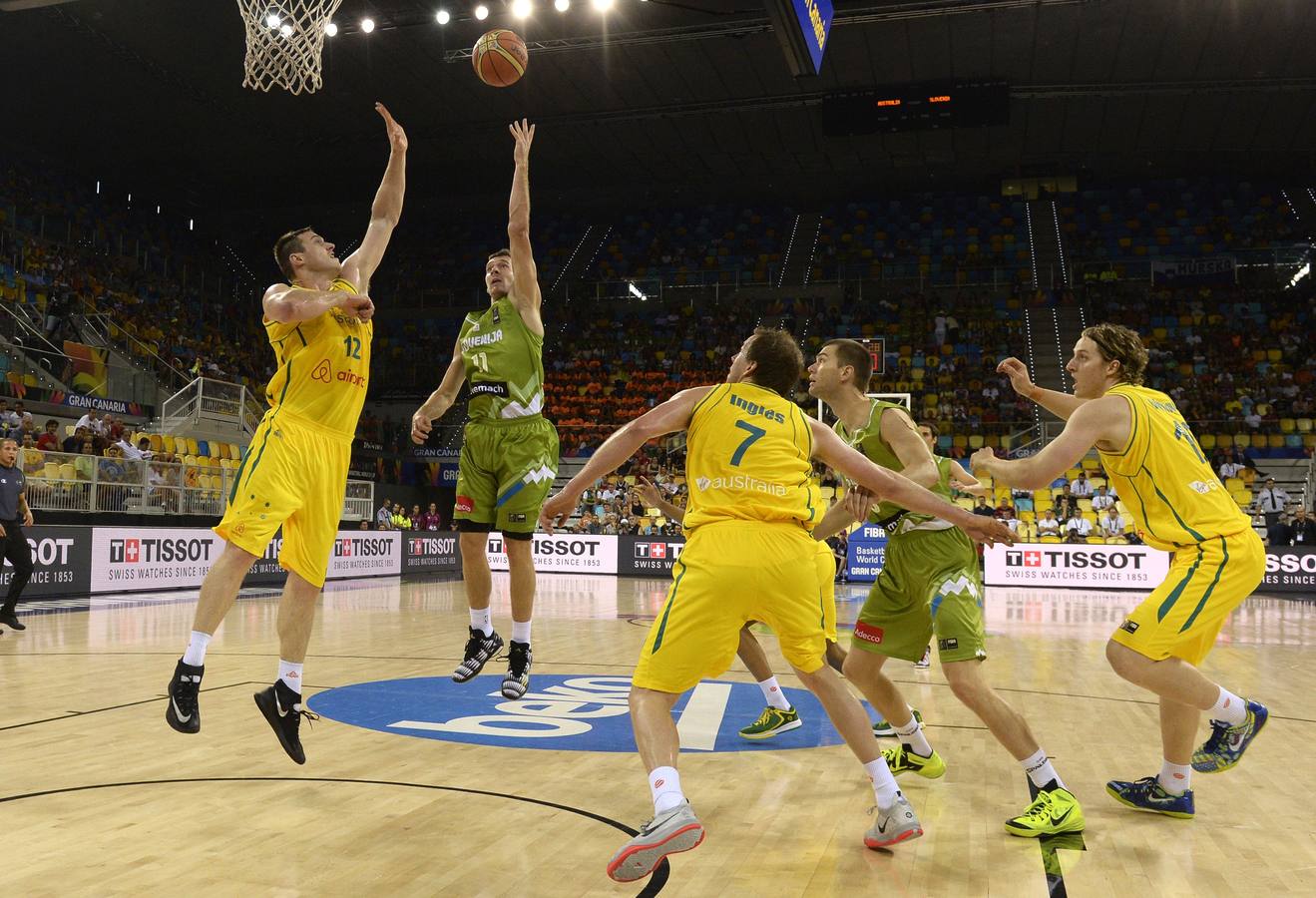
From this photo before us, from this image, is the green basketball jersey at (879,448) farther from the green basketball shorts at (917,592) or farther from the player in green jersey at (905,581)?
the green basketball shorts at (917,592)

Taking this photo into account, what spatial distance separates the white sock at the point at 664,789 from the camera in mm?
3135

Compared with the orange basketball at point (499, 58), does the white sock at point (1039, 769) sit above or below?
below

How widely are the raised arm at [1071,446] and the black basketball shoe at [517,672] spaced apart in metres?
3.04

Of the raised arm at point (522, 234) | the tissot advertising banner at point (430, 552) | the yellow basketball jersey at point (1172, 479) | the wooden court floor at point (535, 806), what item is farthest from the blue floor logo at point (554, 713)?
the tissot advertising banner at point (430, 552)

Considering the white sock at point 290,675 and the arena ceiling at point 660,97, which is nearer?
the white sock at point 290,675

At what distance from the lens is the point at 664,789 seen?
3186mm

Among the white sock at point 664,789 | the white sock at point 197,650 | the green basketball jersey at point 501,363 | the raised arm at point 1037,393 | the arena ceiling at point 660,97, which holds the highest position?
the arena ceiling at point 660,97

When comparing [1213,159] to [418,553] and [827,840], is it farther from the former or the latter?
[827,840]

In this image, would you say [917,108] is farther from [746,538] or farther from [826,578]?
[746,538]

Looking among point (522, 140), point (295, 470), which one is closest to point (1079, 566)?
point (522, 140)

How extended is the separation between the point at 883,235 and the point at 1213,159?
9458mm

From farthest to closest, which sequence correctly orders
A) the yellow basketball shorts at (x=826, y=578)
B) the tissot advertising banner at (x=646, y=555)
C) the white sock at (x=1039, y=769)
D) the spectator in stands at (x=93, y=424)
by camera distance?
1. the tissot advertising banner at (x=646, y=555)
2. the spectator in stands at (x=93, y=424)
3. the yellow basketball shorts at (x=826, y=578)
4. the white sock at (x=1039, y=769)

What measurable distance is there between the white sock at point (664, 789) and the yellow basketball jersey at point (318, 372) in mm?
2406

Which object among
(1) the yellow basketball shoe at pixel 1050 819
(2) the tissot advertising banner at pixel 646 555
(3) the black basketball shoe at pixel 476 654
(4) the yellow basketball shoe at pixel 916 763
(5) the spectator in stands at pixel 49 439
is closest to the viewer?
(1) the yellow basketball shoe at pixel 1050 819
